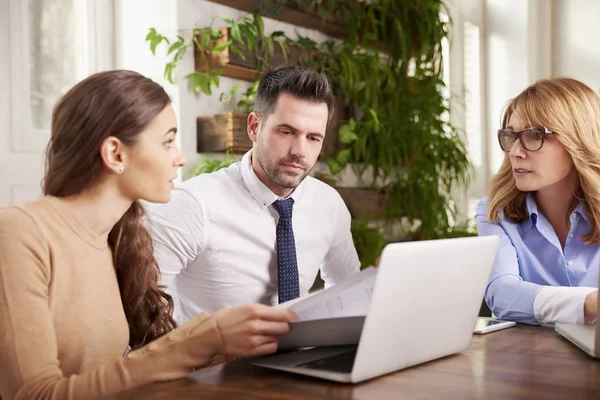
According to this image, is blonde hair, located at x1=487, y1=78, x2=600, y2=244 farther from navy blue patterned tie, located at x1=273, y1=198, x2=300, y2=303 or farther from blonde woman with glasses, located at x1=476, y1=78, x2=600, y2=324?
navy blue patterned tie, located at x1=273, y1=198, x2=300, y2=303

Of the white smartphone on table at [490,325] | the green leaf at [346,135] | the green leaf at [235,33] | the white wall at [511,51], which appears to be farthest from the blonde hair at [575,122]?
the white wall at [511,51]

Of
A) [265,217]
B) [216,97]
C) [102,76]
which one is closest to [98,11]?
[216,97]

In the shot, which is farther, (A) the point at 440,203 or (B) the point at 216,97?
(A) the point at 440,203

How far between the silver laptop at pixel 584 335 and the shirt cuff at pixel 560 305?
0.07m

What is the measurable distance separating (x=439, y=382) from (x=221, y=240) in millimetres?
1044

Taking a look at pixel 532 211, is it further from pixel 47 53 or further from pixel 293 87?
pixel 47 53

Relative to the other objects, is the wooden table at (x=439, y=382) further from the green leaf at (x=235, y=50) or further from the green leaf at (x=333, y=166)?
the green leaf at (x=333, y=166)

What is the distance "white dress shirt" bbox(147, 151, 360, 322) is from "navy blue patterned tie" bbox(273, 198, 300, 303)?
5 centimetres

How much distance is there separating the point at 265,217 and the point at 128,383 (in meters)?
0.97

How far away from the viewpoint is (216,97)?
3.01m

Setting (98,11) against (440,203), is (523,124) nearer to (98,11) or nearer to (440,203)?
(98,11)

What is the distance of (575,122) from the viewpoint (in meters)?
2.04

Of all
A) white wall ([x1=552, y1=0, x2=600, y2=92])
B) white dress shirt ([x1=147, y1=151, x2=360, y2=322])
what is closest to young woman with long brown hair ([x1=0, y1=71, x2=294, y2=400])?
white dress shirt ([x1=147, y1=151, x2=360, y2=322])

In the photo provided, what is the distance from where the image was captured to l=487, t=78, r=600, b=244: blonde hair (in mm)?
2023
